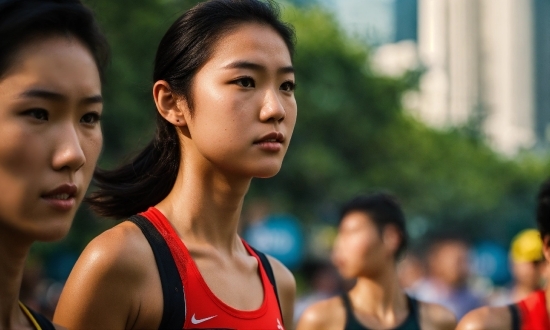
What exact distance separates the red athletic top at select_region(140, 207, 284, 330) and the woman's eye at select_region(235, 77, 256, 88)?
1.92 feet

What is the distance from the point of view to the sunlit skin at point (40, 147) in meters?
2.65

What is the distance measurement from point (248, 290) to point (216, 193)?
1.31ft

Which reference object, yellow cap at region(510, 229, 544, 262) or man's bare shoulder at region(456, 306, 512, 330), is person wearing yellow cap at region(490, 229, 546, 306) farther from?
man's bare shoulder at region(456, 306, 512, 330)

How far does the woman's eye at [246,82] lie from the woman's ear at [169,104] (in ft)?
0.81

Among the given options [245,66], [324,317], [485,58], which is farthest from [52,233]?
[485,58]

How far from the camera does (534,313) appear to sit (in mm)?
4605

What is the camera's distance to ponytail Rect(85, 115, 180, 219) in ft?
12.9

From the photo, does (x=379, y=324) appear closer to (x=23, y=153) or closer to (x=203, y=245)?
(x=203, y=245)

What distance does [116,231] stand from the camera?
3.47m

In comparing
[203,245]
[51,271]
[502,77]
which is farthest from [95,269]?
[502,77]

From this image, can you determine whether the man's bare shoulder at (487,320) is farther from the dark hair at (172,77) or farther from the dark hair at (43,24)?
the dark hair at (43,24)

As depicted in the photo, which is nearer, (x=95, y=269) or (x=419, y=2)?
(x=95, y=269)

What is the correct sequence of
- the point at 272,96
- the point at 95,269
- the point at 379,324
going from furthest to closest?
1. the point at 379,324
2. the point at 272,96
3. the point at 95,269

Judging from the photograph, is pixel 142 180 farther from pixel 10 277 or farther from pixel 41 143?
pixel 41 143
